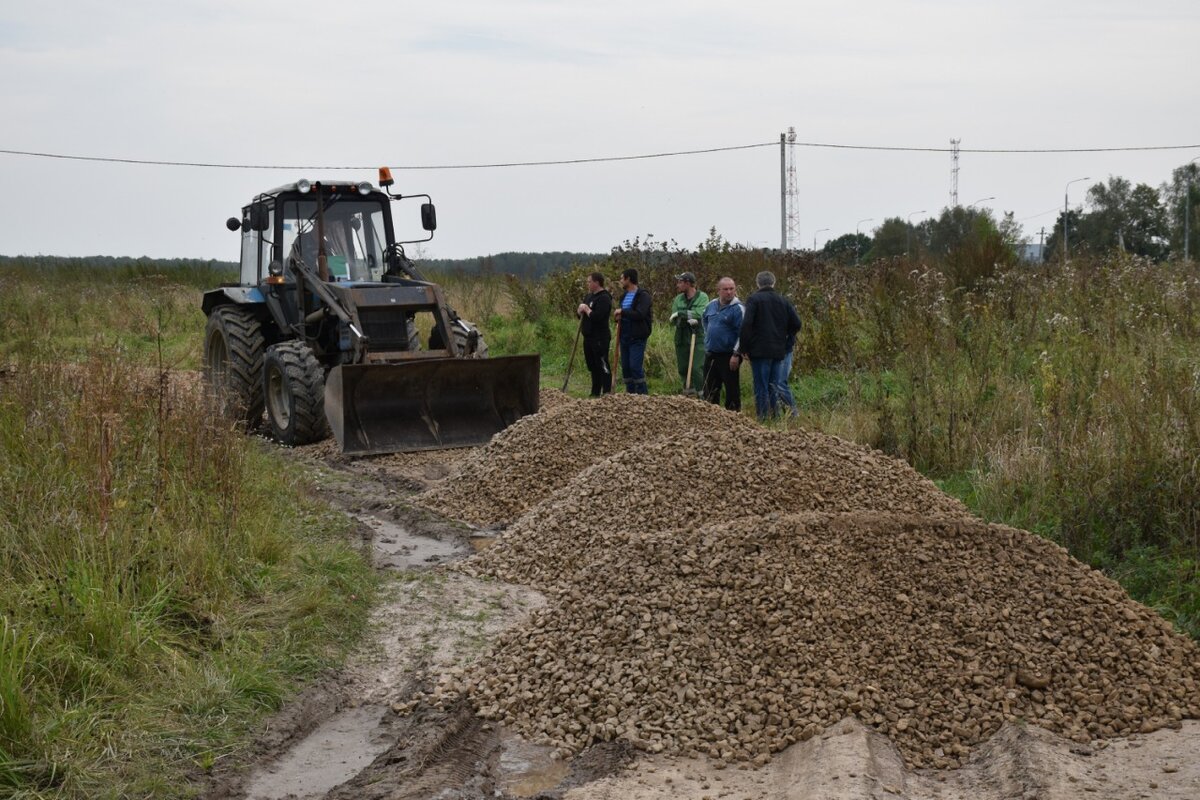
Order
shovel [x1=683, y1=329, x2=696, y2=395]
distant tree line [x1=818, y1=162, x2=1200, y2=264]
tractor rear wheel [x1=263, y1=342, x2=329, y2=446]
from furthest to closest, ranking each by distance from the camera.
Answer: distant tree line [x1=818, y1=162, x2=1200, y2=264], shovel [x1=683, y1=329, x2=696, y2=395], tractor rear wheel [x1=263, y1=342, x2=329, y2=446]

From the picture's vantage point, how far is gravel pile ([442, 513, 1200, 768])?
4617 mm

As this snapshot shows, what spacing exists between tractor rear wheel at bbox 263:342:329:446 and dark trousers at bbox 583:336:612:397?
3378mm

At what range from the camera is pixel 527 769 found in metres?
4.50

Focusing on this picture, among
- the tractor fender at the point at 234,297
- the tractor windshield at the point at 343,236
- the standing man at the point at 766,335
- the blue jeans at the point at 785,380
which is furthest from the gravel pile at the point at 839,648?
the tractor fender at the point at 234,297

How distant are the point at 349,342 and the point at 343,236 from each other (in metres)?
1.70

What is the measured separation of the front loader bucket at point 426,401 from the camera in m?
10.5

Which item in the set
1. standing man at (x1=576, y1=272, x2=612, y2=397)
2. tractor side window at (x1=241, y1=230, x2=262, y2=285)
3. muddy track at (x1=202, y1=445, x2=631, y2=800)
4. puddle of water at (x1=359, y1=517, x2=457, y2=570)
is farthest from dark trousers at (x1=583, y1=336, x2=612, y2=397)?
muddy track at (x1=202, y1=445, x2=631, y2=800)

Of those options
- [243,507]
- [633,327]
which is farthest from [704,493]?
[633,327]

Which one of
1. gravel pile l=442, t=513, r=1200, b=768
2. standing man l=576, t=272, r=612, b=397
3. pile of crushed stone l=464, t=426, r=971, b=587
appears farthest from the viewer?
standing man l=576, t=272, r=612, b=397

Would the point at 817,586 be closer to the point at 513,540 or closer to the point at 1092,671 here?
the point at 1092,671

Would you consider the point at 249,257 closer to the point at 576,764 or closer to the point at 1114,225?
the point at 576,764

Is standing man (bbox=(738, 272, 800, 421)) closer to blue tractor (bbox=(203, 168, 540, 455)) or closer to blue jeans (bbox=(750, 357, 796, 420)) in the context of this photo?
blue jeans (bbox=(750, 357, 796, 420))

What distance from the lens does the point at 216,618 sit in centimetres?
537

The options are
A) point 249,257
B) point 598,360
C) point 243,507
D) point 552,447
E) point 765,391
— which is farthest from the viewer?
point 598,360
